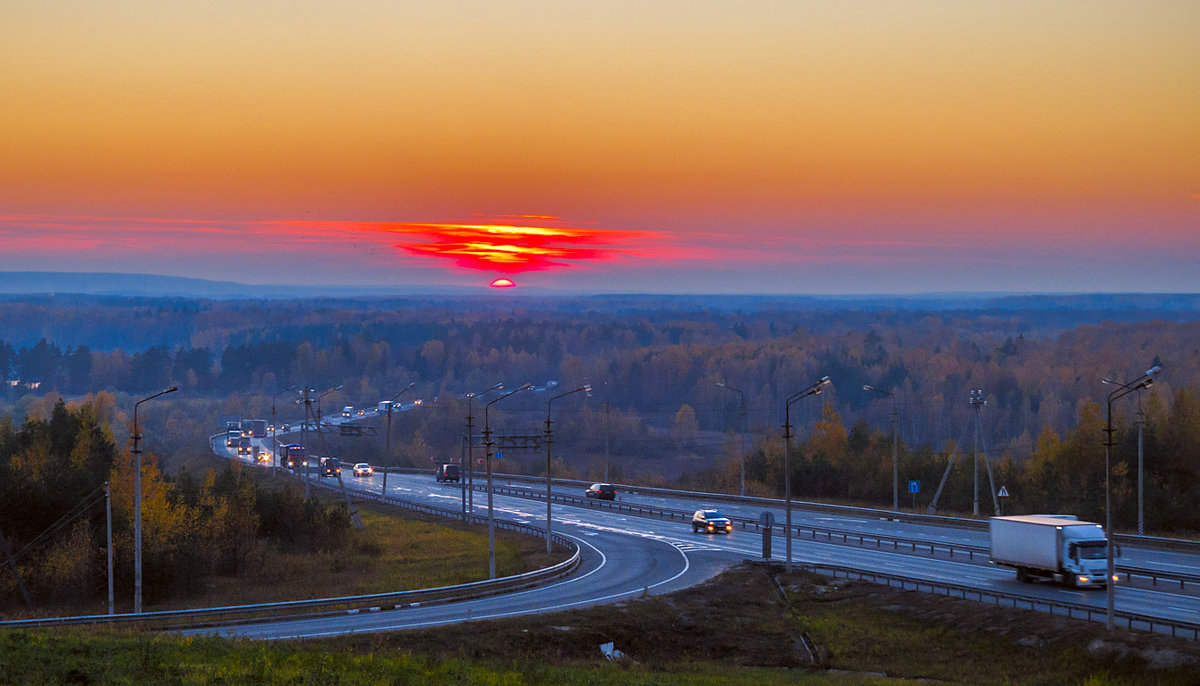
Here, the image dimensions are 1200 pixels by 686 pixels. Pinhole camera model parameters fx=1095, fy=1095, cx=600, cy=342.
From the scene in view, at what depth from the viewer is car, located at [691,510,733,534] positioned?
2648 inches

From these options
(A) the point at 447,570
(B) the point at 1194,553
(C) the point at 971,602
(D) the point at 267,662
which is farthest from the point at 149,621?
(B) the point at 1194,553

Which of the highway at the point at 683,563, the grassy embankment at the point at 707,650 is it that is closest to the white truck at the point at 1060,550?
the highway at the point at 683,563

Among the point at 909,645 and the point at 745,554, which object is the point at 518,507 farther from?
the point at 909,645

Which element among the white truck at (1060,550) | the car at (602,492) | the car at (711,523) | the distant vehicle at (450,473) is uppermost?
the white truck at (1060,550)

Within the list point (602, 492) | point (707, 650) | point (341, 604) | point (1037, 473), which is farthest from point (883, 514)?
point (341, 604)

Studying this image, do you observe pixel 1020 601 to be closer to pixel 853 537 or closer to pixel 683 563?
pixel 683 563

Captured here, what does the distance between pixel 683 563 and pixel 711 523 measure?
12.8 metres

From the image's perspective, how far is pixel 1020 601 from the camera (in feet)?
129

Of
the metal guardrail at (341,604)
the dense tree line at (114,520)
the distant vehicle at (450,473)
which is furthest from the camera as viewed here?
the distant vehicle at (450,473)

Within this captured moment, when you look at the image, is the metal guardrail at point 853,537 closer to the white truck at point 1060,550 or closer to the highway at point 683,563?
the highway at point 683,563

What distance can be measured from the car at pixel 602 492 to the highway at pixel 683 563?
267cm

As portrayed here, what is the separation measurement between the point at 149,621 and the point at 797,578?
26782 millimetres

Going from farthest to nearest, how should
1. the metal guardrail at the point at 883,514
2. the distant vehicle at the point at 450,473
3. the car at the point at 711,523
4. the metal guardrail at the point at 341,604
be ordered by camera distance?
the distant vehicle at the point at 450,473
the car at the point at 711,523
the metal guardrail at the point at 883,514
the metal guardrail at the point at 341,604

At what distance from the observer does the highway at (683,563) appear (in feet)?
130
